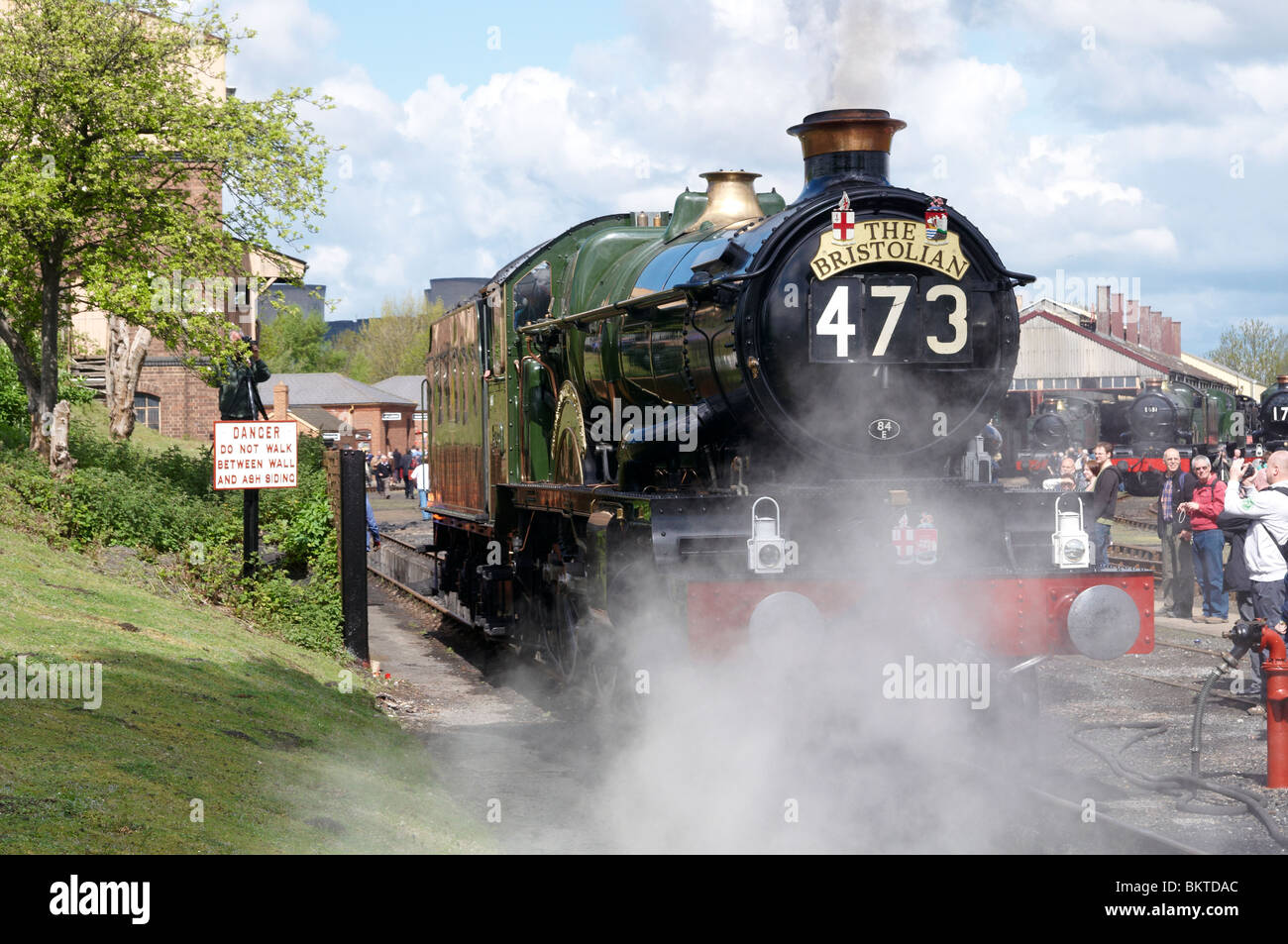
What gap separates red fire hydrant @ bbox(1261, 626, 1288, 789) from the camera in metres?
7.85

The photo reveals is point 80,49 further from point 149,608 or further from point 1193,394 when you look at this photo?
point 1193,394

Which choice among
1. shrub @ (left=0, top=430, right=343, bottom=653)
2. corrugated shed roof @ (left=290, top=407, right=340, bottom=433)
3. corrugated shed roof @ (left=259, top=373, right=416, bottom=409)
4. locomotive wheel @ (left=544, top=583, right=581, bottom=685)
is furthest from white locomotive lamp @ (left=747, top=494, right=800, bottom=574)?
corrugated shed roof @ (left=259, top=373, right=416, bottom=409)

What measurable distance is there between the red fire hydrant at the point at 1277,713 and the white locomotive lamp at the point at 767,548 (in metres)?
2.97

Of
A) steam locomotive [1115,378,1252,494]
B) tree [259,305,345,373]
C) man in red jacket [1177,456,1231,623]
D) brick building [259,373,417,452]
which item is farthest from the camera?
tree [259,305,345,373]

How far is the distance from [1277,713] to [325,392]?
235 ft

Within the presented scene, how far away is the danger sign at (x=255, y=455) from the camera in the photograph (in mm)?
12859

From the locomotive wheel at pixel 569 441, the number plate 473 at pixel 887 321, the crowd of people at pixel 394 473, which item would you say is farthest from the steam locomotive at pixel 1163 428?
the number plate 473 at pixel 887 321

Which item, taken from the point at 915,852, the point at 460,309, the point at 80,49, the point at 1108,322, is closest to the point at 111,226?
the point at 80,49

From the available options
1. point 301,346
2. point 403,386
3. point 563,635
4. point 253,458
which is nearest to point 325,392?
point 403,386

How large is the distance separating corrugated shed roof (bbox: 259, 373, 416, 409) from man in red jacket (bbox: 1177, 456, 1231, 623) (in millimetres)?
62326

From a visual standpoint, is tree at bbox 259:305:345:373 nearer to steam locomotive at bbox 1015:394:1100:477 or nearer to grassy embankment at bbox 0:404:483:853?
steam locomotive at bbox 1015:394:1100:477

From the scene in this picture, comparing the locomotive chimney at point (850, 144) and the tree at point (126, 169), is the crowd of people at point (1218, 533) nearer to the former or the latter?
the locomotive chimney at point (850, 144)

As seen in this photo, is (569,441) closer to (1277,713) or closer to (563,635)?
(563,635)

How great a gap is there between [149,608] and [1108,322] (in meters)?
67.7
